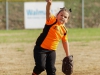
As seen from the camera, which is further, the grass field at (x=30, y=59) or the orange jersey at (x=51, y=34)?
the grass field at (x=30, y=59)

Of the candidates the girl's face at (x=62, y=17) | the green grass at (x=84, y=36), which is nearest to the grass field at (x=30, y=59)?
the green grass at (x=84, y=36)

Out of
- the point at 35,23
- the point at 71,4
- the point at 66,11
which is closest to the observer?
the point at 66,11

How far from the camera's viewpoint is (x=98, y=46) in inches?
575

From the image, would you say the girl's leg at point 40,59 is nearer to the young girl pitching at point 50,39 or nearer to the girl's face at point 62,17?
the young girl pitching at point 50,39

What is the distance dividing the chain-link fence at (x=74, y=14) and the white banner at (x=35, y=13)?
2.12 meters

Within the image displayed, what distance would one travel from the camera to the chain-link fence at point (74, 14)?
28.8 meters

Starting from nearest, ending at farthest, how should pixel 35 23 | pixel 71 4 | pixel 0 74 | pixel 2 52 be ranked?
pixel 0 74 → pixel 2 52 → pixel 35 23 → pixel 71 4

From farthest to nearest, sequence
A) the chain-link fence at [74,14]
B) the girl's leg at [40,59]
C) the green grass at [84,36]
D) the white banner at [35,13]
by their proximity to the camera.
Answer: the chain-link fence at [74,14]
the white banner at [35,13]
the green grass at [84,36]
the girl's leg at [40,59]

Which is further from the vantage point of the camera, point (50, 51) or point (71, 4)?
point (71, 4)

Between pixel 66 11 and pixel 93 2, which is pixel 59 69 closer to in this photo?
pixel 66 11

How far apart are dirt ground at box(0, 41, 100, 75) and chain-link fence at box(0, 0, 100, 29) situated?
1356 centimetres

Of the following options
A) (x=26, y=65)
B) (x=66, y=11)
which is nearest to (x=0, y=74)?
(x=26, y=65)

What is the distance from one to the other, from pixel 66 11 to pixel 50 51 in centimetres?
77

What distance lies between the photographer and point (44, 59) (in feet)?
22.5
